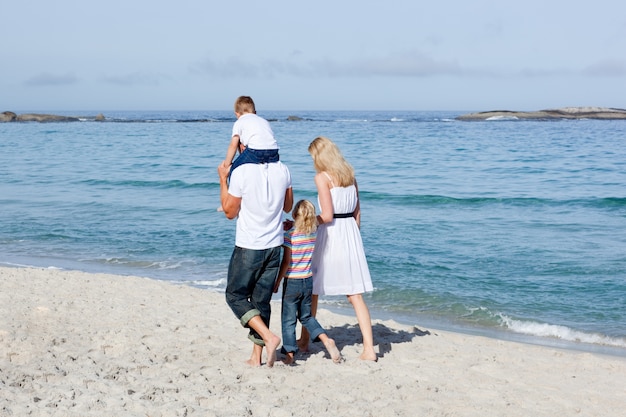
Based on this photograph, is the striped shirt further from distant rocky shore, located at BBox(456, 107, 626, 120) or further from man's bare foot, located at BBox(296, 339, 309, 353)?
distant rocky shore, located at BBox(456, 107, 626, 120)

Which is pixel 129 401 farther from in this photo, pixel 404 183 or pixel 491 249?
pixel 404 183

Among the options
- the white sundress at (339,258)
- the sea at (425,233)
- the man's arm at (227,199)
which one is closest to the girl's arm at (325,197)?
the white sundress at (339,258)

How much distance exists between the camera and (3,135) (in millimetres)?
52188

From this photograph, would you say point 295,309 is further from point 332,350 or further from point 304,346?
point 304,346

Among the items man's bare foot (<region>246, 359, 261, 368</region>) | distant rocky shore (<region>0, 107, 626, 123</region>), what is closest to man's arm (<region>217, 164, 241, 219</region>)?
man's bare foot (<region>246, 359, 261, 368</region>)

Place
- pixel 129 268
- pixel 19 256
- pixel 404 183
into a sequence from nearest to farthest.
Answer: pixel 129 268 < pixel 19 256 < pixel 404 183

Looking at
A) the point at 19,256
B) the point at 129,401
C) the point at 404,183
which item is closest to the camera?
the point at 129,401

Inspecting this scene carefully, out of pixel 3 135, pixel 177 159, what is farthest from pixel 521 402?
pixel 3 135

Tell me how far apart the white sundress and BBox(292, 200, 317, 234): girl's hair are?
262 mm

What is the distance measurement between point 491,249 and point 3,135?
1860 inches

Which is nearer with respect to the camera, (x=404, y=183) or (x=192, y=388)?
(x=192, y=388)

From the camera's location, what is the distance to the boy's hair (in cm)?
544

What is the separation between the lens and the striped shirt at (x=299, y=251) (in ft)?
18.8

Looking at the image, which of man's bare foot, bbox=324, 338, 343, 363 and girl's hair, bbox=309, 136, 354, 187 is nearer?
girl's hair, bbox=309, 136, 354, 187
